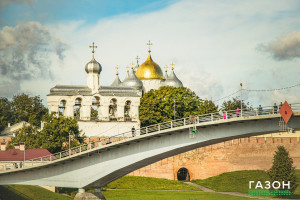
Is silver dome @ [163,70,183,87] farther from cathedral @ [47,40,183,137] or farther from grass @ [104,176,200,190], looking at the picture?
grass @ [104,176,200,190]

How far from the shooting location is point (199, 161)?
88.8 meters

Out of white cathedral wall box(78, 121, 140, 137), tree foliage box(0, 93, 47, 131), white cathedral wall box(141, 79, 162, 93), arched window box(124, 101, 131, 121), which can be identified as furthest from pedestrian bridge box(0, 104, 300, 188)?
tree foliage box(0, 93, 47, 131)

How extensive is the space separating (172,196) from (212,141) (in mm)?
22703

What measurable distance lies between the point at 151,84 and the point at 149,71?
2.48m

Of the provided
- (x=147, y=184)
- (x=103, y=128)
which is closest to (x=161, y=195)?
(x=147, y=184)

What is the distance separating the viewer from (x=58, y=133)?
266 feet

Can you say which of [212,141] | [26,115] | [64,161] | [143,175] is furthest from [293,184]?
[26,115]

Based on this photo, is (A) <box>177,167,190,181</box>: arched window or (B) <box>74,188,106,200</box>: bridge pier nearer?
(B) <box>74,188,106,200</box>: bridge pier

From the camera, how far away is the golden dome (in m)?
118

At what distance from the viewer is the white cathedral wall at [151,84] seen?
117 metres

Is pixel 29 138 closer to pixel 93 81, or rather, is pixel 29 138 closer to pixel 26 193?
pixel 93 81

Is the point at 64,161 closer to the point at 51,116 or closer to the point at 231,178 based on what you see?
the point at 51,116

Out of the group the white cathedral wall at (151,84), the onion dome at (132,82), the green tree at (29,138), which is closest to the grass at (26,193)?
the green tree at (29,138)

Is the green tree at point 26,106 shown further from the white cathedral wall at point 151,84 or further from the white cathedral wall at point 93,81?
the white cathedral wall at point 93,81
